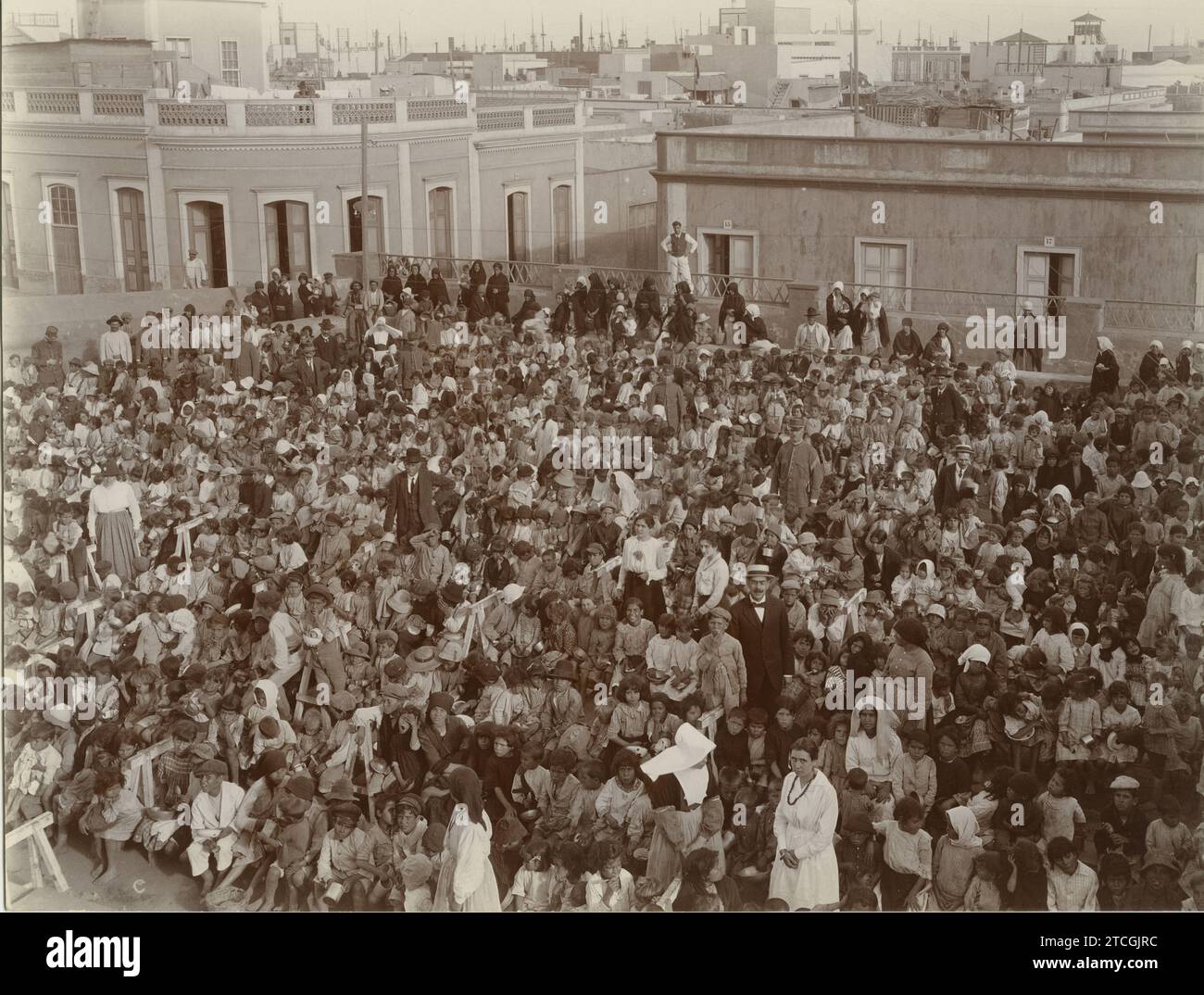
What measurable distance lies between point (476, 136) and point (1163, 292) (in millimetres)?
7226

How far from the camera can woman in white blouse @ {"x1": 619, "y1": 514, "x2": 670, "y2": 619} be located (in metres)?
12.8

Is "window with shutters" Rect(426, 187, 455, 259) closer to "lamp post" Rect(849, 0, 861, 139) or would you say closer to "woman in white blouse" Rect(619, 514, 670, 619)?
"lamp post" Rect(849, 0, 861, 139)

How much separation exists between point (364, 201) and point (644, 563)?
17.9 feet

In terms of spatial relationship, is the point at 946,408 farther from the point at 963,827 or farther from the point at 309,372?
the point at 309,372

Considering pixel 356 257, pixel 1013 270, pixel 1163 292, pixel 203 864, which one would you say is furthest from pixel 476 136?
pixel 203 864

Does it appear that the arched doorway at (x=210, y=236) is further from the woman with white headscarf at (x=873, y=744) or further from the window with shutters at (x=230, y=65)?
the woman with white headscarf at (x=873, y=744)

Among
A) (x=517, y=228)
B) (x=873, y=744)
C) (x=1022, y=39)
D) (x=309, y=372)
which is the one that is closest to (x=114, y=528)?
(x=309, y=372)

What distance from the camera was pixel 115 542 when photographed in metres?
13.8

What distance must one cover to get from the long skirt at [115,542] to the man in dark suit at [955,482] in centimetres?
702

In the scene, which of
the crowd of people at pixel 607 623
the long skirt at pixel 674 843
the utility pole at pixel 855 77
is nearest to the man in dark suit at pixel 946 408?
the crowd of people at pixel 607 623

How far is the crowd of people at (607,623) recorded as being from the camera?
35.6ft

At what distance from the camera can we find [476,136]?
662 inches

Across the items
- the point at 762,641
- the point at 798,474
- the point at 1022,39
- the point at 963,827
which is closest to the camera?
the point at 963,827

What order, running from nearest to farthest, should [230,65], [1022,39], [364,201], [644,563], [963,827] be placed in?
1. [963,827]
2. [644,563]
3. [1022,39]
4. [230,65]
5. [364,201]
